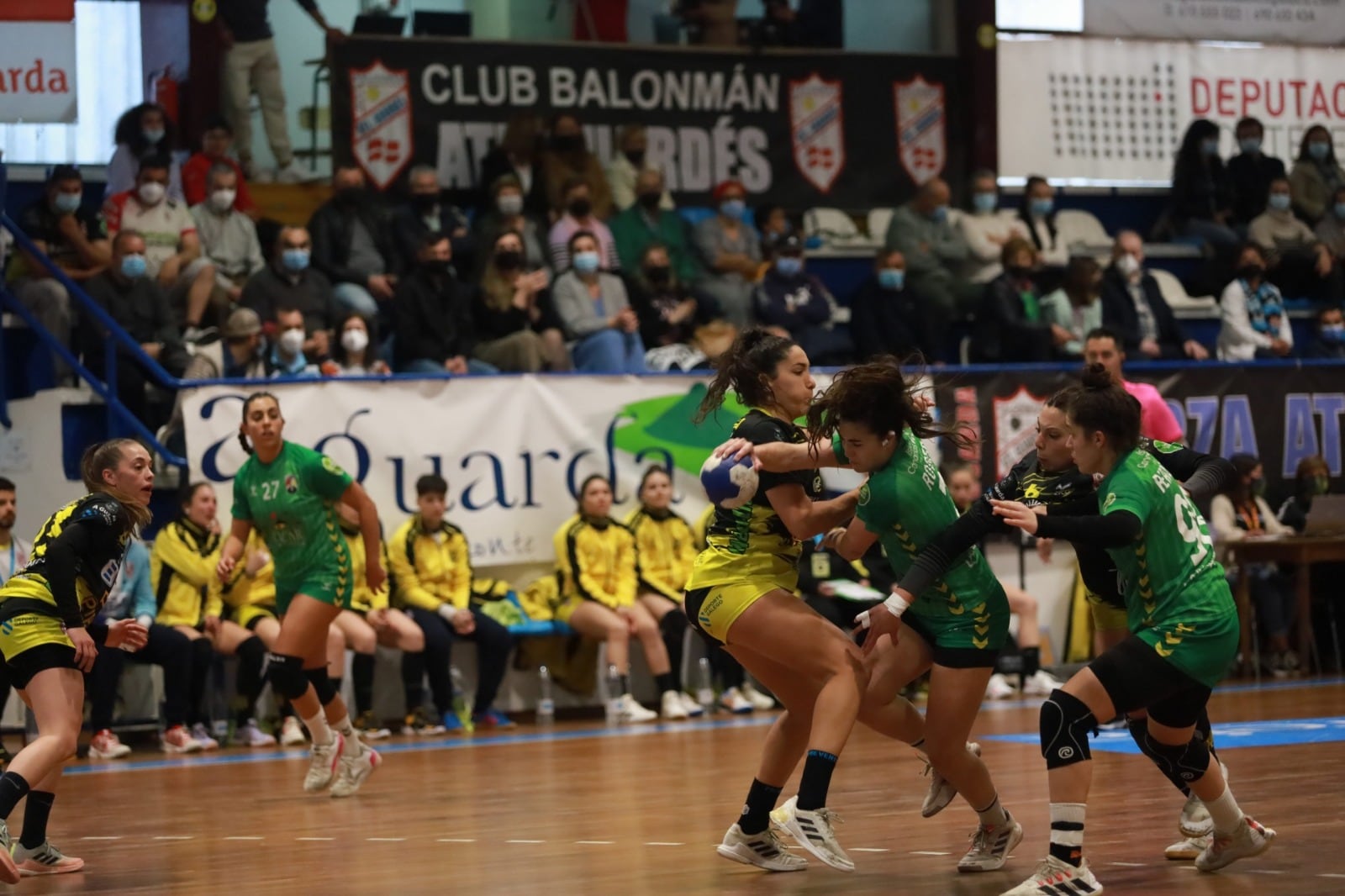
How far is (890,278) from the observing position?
51.5 feet

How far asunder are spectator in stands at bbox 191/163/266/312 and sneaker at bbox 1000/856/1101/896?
9980mm

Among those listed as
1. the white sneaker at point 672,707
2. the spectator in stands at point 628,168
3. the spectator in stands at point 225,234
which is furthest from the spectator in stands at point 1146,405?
the spectator in stands at point 628,168

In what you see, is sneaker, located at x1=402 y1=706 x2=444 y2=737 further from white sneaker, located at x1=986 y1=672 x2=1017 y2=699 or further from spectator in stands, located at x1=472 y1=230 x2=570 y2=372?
white sneaker, located at x1=986 y1=672 x2=1017 y2=699

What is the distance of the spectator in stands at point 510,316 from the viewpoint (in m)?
14.1

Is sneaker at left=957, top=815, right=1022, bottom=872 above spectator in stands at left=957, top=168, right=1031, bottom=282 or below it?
below

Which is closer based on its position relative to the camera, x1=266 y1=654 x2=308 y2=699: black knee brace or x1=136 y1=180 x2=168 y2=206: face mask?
x1=266 y1=654 x2=308 y2=699: black knee brace

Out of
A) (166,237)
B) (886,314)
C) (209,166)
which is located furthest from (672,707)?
(209,166)

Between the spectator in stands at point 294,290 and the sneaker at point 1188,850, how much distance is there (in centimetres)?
872

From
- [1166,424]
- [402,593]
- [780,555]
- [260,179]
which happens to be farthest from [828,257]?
[780,555]

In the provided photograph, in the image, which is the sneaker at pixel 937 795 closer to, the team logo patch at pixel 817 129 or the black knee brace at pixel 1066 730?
the black knee brace at pixel 1066 730

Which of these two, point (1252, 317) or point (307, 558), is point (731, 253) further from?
point (307, 558)

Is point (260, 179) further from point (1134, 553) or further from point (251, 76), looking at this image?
point (1134, 553)

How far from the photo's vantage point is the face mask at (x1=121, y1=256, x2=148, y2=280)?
43.3ft

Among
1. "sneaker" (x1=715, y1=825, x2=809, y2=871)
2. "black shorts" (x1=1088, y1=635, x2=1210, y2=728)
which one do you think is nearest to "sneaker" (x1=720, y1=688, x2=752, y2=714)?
"sneaker" (x1=715, y1=825, x2=809, y2=871)
